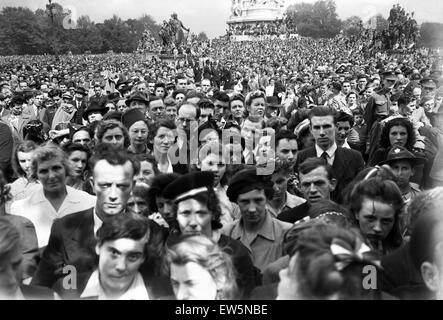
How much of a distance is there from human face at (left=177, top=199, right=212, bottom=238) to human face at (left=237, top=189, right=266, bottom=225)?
51 centimetres

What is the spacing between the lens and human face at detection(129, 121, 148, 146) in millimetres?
6027

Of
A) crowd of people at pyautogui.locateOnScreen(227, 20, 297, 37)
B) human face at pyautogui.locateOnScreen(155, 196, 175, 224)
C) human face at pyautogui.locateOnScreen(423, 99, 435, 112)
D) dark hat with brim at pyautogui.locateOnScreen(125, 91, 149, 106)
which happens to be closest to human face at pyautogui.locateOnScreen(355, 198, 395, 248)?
human face at pyautogui.locateOnScreen(155, 196, 175, 224)

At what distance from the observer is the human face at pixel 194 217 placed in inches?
132

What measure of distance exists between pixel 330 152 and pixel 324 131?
0.20m

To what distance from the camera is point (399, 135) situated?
18.3 feet

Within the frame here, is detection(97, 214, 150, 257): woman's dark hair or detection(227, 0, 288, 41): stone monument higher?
detection(227, 0, 288, 41): stone monument

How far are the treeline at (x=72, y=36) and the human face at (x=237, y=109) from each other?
15.2m

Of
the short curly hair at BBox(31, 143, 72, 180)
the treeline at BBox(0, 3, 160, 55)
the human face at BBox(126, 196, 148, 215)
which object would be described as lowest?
the human face at BBox(126, 196, 148, 215)

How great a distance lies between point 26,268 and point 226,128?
3.66 meters

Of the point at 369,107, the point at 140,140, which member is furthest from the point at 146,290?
the point at 369,107

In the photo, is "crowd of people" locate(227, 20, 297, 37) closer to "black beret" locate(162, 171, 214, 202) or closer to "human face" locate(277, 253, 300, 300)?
"black beret" locate(162, 171, 214, 202)

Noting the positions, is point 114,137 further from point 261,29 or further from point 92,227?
point 261,29

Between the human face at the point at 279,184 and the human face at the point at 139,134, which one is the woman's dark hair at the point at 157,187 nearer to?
the human face at the point at 279,184
